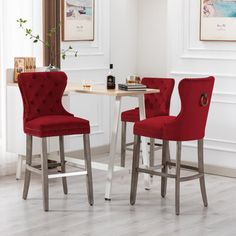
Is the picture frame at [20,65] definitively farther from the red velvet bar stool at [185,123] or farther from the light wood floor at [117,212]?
the red velvet bar stool at [185,123]

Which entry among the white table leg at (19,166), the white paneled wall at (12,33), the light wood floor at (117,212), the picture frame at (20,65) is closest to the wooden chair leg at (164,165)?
the light wood floor at (117,212)

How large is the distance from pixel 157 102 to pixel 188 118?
1275mm

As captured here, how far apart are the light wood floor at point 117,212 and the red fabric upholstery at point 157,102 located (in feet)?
2.09

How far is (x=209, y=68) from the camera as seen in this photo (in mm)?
7020

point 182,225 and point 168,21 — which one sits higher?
point 168,21

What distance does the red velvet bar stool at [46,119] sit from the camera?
5.48 m

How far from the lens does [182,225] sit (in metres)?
5.12

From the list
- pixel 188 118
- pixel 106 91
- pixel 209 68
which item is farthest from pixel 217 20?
pixel 188 118

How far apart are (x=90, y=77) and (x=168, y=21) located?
109cm

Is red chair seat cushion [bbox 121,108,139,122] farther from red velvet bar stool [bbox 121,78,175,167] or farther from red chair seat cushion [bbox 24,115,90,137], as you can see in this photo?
red chair seat cushion [bbox 24,115,90,137]

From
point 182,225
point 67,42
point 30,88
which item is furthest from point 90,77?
point 182,225

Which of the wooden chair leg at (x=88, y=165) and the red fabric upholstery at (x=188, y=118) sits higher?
the red fabric upholstery at (x=188, y=118)

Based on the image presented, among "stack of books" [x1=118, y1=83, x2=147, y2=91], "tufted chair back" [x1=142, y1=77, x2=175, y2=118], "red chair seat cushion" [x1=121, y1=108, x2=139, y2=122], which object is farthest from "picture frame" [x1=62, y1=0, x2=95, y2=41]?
"stack of books" [x1=118, y1=83, x2=147, y2=91]

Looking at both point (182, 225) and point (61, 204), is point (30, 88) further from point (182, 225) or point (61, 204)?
point (182, 225)
